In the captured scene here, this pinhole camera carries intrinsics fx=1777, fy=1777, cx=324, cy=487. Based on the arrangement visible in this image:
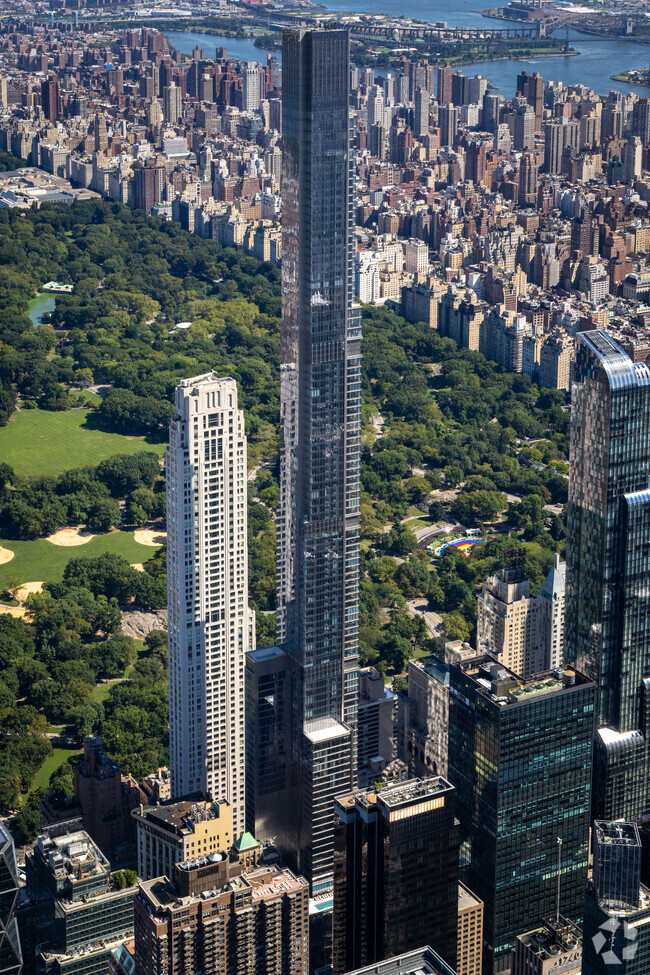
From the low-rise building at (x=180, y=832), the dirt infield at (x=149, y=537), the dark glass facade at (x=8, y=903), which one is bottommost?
the dirt infield at (x=149, y=537)

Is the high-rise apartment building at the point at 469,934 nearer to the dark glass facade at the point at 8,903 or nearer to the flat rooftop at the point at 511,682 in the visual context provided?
the flat rooftop at the point at 511,682

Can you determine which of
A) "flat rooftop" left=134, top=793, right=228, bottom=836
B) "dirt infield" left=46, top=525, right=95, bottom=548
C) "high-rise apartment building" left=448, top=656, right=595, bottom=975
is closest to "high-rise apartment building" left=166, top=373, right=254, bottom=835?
"flat rooftop" left=134, top=793, right=228, bottom=836

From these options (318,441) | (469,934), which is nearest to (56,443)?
(318,441)

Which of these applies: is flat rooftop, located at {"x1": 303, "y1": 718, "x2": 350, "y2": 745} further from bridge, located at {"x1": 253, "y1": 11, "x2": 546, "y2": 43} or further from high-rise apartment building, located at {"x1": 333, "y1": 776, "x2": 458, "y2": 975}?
bridge, located at {"x1": 253, "y1": 11, "x2": 546, "y2": 43}

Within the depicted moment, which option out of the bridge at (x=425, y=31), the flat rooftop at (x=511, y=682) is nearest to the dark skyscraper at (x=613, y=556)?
the flat rooftop at (x=511, y=682)

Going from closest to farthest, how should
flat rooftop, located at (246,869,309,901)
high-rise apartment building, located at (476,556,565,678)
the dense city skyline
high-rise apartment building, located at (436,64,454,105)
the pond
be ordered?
flat rooftop, located at (246,869,309,901) → the dense city skyline → high-rise apartment building, located at (476,556,565,678) → the pond → high-rise apartment building, located at (436,64,454,105)

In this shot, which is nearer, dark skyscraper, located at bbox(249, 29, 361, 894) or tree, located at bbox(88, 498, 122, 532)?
dark skyscraper, located at bbox(249, 29, 361, 894)
